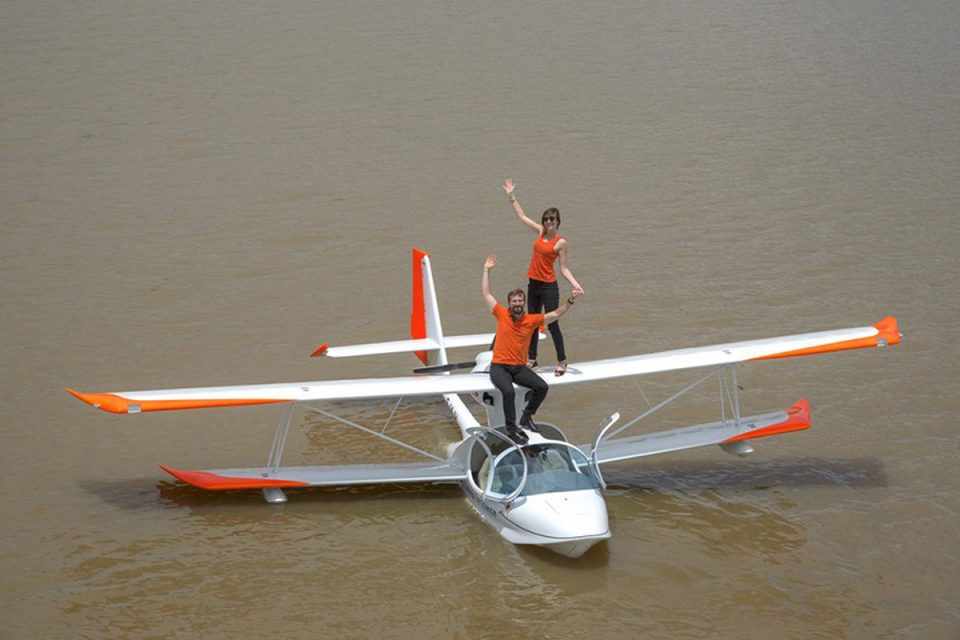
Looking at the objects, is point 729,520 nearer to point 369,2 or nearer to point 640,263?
point 640,263

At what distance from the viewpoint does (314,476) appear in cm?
1291

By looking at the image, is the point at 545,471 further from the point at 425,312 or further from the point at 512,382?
the point at 425,312

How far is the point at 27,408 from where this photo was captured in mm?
15039

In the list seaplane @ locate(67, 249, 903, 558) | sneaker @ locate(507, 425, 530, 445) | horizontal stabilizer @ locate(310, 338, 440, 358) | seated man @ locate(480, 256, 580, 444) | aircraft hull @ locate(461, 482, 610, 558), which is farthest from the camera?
horizontal stabilizer @ locate(310, 338, 440, 358)

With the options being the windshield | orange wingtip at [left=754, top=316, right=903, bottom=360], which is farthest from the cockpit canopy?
orange wingtip at [left=754, top=316, right=903, bottom=360]

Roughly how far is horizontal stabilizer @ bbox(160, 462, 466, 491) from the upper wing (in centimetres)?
98

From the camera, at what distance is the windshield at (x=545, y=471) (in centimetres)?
1173

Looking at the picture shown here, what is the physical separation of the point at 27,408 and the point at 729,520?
30.2ft

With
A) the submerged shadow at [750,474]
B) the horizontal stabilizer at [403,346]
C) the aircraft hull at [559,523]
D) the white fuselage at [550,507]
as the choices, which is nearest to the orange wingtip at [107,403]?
the horizontal stabilizer at [403,346]

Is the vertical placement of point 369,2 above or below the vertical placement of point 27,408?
above

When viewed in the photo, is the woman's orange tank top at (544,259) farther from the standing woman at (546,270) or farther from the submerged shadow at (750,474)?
the submerged shadow at (750,474)

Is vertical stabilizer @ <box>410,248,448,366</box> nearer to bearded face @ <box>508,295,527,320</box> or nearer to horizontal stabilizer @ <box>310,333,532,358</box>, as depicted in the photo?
horizontal stabilizer @ <box>310,333,532,358</box>

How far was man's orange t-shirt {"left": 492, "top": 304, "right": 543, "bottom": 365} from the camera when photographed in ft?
40.6

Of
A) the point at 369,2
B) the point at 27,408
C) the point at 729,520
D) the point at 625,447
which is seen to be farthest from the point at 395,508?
the point at 369,2
